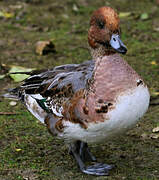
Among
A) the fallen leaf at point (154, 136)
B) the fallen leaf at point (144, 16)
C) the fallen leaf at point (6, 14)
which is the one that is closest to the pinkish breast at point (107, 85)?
the fallen leaf at point (154, 136)

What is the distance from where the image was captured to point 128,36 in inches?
275

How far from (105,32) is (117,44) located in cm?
15

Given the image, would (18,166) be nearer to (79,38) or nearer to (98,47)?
(98,47)

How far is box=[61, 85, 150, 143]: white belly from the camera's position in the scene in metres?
3.14

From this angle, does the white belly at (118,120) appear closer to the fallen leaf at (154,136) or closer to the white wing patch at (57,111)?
the white wing patch at (57,111)

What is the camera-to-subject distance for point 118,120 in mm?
3156

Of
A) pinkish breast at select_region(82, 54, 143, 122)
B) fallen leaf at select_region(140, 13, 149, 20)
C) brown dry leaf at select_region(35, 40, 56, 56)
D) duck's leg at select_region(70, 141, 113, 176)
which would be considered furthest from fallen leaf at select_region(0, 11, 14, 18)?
pinkish breast at select_region(82, 54, 143, 122)

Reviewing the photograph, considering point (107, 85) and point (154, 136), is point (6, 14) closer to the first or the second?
point (154, 136)

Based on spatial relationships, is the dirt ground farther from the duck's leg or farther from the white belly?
the white belly

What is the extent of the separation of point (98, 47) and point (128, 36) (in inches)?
146

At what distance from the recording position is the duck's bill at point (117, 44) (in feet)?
10.4

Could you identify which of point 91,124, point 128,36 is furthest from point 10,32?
point 91,124

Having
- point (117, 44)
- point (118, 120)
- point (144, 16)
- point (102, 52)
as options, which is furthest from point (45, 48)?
point (118, 120)

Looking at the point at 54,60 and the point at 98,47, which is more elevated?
the point at 98,47
